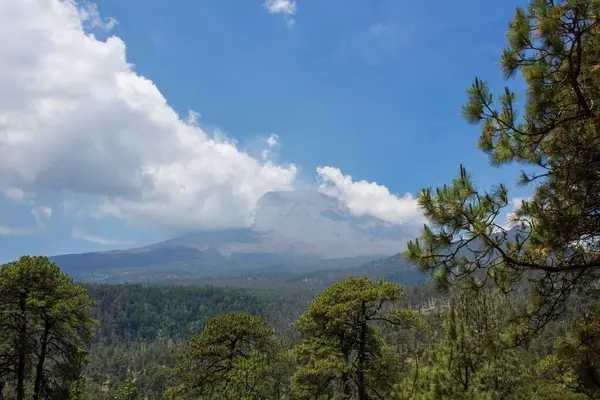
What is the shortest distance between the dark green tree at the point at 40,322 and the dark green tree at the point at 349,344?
10.3 m

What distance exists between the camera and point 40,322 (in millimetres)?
15578

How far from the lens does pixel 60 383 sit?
54.6ft

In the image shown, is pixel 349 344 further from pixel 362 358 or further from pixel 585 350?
pixel 585 350

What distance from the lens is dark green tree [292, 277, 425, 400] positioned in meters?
14.5

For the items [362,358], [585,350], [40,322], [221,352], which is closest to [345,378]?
[362,358]

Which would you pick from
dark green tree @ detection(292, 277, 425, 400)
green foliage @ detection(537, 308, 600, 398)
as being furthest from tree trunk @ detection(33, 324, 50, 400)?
green foliage @ detection(537, 308, 600, 398)

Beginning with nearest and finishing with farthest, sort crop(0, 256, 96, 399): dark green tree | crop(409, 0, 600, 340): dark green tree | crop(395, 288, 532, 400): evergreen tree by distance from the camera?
crop(409, 0, 600, 340): dark green tree → crop(395, 288, 532, 400): evergreen tree → crop(0, 256, 96, 399): dark green tree

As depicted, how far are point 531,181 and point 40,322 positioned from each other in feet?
63.0

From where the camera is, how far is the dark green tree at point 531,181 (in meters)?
5.52

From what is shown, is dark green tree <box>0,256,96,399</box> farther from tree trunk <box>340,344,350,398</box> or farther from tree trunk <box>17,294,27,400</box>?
tree trunk <box>340,344,350,398</box>

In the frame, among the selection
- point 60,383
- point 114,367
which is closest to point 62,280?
point 60,383

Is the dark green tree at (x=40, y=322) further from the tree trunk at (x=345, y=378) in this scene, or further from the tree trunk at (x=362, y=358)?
the tree trunk at (x=362, y=358)

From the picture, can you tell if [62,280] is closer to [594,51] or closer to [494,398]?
[494,398]

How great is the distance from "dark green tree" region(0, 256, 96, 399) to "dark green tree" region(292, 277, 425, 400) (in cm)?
1034
